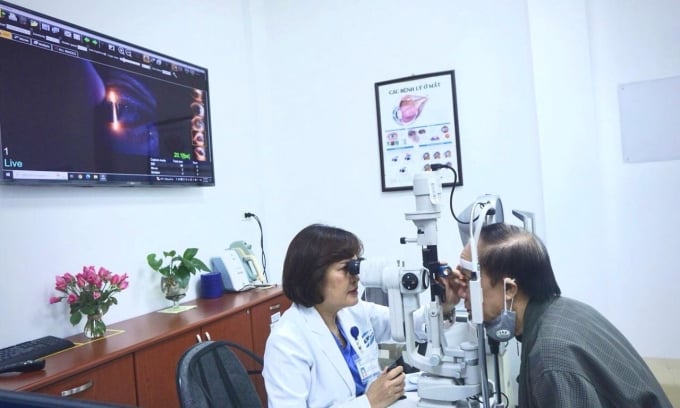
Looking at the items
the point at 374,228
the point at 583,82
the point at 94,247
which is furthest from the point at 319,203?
the point at 583,82

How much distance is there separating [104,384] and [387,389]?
39.7 inches

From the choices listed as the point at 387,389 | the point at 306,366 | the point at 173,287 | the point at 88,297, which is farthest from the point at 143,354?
the point at 387,389

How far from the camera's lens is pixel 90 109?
206 centimetres

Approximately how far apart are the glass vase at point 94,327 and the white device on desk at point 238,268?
91cm

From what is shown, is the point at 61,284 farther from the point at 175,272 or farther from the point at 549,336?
the point at 549,336

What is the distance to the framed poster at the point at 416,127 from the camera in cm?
304

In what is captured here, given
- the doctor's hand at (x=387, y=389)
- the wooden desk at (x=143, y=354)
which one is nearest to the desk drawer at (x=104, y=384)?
the wooden desk at (x=143, y=354)

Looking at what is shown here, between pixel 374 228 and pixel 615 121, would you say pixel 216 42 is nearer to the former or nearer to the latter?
pixel 374 228

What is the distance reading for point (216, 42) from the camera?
307 cm

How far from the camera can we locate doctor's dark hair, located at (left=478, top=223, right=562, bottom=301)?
1.18 meters

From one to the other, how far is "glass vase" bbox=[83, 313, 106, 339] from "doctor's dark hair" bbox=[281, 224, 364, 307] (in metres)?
0.91

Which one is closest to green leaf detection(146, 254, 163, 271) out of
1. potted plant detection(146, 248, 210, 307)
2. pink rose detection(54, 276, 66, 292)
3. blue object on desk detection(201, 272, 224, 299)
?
potted plant detection(146, 248, 210, 307)

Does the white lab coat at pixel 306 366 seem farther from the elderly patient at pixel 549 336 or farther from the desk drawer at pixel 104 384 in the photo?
the desk drawer at pixel 104 384

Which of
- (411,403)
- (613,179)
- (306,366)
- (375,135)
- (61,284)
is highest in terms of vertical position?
(375,135)
